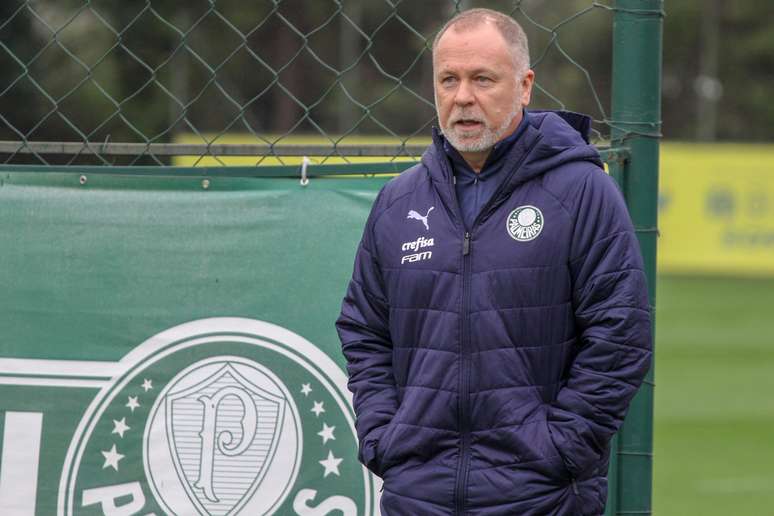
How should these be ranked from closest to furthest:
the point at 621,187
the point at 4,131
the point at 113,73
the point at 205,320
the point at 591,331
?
the point at 591,331 → the point at 621,187 → the point at 205,320 → the point at 4,131 → the point at 113,73

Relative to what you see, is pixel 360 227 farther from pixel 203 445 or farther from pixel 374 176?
pixel 203 445

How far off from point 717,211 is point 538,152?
19.8m

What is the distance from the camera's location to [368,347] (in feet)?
9.61

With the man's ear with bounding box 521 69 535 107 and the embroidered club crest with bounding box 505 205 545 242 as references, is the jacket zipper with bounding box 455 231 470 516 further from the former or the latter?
the man's ear with bounding box 521 69 535 107

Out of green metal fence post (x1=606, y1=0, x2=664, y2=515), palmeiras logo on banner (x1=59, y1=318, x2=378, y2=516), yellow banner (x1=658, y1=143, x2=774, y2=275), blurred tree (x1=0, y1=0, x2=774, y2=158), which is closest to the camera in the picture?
green metal fence post (x1=606, y1=0, x2=664, y2=515)

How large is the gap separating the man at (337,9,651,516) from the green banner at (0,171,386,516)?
0.54 meters

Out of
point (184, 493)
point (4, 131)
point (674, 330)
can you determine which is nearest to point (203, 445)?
point (184, 493)

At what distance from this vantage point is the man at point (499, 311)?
2654mm

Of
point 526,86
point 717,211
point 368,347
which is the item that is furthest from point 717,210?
point 368,347

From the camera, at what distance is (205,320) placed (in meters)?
3.43

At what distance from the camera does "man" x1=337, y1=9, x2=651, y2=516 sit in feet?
8.71

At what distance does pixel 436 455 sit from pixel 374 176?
100 centimetres

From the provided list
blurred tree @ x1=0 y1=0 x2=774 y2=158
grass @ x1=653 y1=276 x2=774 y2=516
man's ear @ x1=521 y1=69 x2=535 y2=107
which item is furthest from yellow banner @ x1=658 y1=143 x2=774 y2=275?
man's ear @ x1=521 y1=69 x2=535 y2=107

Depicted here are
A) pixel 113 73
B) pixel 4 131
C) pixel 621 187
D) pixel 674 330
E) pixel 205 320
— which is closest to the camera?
pixel 621 187
